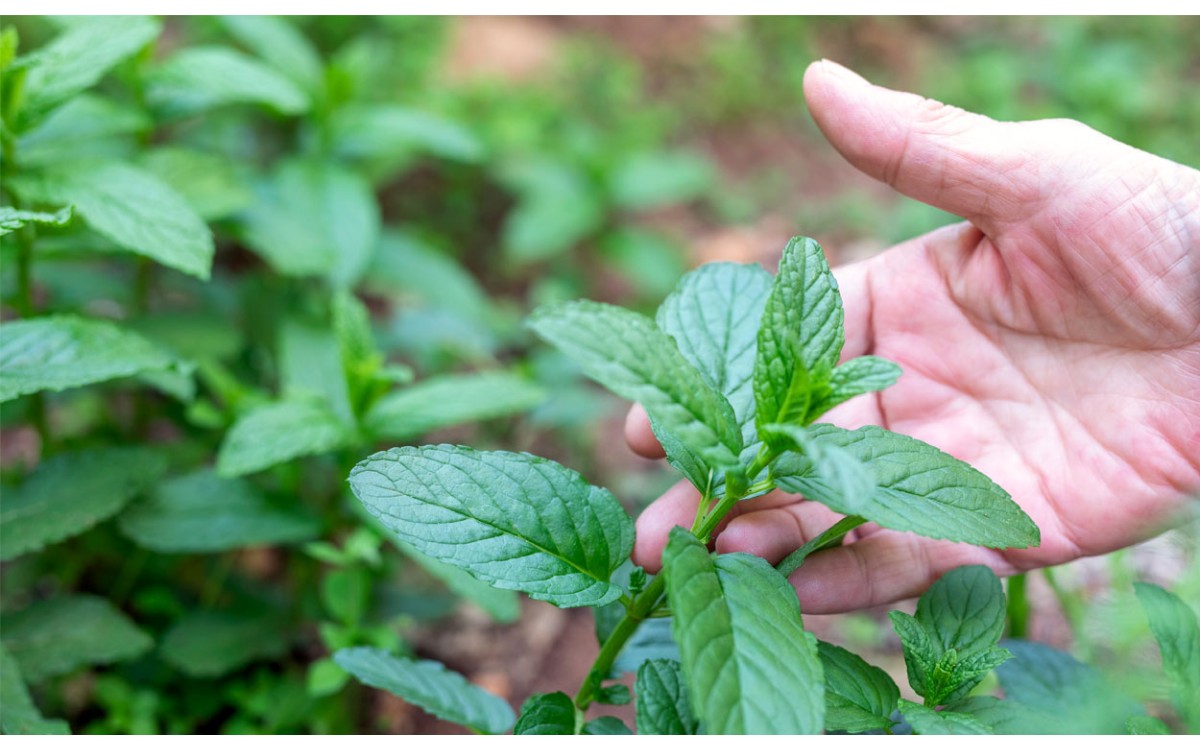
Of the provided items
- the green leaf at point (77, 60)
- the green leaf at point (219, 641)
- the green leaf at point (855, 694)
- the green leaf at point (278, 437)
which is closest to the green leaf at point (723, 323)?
the green leaf at point (855, 694)

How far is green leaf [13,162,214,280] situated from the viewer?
1.71m

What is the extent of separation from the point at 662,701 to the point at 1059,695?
0.69 metres

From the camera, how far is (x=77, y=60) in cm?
179

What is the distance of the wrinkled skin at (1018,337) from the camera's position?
1614 millimetres

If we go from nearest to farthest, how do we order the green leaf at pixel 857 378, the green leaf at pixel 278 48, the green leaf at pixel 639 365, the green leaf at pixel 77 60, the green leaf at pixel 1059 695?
the green leaf at pixel 639 365, the green leaf at pixel 857 378, the green leaf at pixel 1059 695, the green leaf at pixel 77 60, the green leaf at pixel 278 48

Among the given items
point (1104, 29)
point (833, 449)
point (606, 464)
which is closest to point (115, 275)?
point (606, 464)

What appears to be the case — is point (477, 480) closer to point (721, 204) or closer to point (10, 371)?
point (10, 371)

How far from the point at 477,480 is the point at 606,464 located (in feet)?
6.23

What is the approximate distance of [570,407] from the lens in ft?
9.08

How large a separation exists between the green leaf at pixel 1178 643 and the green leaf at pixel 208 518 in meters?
1.61

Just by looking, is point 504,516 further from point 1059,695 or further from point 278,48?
point 278,48

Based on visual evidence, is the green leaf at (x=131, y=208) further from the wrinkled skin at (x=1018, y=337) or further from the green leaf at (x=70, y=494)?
the wrinkled skin at (x=1018, y=337)

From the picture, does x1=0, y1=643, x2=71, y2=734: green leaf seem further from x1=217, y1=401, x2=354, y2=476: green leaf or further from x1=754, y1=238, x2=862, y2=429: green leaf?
x1=754, y1=238, x2=862, y2=429: green leaf

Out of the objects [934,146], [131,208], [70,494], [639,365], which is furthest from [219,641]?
[934,146]
